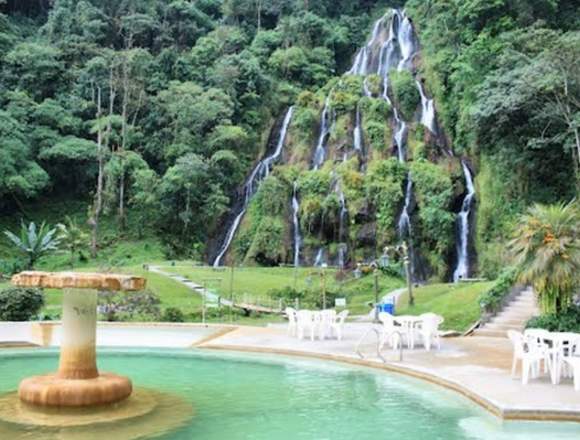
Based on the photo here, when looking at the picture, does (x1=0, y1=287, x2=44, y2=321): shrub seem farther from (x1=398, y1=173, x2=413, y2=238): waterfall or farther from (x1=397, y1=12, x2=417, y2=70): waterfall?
(x1=397, y1=12, x2=417, y2=70): waterfall

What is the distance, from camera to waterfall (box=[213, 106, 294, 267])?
129 feet

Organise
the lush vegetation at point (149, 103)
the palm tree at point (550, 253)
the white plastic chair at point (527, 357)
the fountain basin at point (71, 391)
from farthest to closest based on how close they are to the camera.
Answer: the lush vegetation at point (149, 103)
the palm tree at point (550, 253)
the white plastic chair at point (527, 357)
the fountain basin at point (71, 391)

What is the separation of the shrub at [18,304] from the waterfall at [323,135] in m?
23.1

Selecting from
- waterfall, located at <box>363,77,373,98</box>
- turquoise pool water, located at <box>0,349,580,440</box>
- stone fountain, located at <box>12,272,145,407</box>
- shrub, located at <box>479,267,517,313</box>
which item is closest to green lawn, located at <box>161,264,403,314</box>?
shrub, located at <box>479,267,517,313</box>

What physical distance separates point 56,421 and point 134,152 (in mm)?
36604

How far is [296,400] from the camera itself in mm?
9891

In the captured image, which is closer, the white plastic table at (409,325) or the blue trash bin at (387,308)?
the white plastic table at (409,325)

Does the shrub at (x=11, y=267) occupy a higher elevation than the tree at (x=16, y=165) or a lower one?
lower

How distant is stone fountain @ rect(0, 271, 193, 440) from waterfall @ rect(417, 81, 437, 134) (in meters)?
32.1

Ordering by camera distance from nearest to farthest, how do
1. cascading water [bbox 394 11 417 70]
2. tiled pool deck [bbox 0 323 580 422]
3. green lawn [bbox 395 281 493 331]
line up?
tiled pool deck [bbox 0 323 580 422] < green lawn [bbox 395 281 493 331] < cascading water [bbox 394 11 417 70]

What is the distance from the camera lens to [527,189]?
32.3 meters

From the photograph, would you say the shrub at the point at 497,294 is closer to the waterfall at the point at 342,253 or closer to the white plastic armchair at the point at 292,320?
the white plastic armchair at the point at 292,320

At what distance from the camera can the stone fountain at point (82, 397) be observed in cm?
796

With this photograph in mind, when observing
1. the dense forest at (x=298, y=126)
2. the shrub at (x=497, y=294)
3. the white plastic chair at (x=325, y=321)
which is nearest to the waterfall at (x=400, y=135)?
the dense forest at (x=298, y=126)
